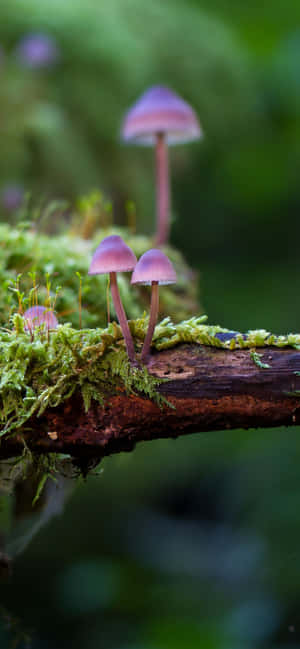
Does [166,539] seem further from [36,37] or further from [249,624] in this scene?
[36,37]

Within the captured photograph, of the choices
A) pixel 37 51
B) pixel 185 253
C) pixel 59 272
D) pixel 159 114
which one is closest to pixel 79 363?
pixel 59 272

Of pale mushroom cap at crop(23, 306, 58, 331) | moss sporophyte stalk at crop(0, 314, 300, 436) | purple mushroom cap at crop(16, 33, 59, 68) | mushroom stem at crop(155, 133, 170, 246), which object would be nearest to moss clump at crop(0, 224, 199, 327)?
pale mushroom cap at crop(23, 306, 58, 331)

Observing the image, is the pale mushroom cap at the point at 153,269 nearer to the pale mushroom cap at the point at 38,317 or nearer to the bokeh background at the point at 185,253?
the pale mushroom cap at the point at 38,317

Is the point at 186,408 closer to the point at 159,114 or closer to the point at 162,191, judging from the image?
the point at 159,114

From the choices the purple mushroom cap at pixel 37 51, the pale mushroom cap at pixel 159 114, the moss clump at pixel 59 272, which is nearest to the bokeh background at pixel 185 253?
the purple mushroom cap at pixel 37 51

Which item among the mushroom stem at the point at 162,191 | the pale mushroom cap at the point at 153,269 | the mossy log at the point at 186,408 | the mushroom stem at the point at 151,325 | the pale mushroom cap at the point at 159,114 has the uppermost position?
the pale mushroom cap at the point at 159,114

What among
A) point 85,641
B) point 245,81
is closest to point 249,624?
point 85,641
